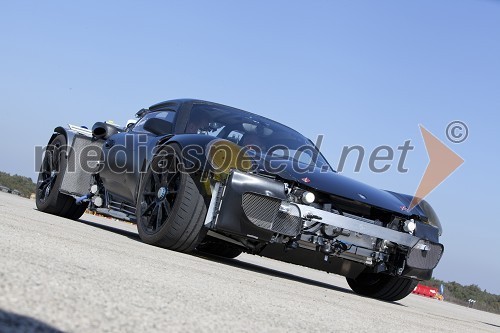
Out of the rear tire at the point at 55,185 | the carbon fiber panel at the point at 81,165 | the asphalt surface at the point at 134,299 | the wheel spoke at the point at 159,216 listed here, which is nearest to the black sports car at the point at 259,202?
Answer: the wheel spoke at the point at 159,216

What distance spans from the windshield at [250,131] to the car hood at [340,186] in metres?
0.50

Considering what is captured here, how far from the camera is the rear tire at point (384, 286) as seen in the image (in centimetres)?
706

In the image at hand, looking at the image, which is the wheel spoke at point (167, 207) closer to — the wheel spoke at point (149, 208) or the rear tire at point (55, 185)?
the wheel spoke at point (149, 208)

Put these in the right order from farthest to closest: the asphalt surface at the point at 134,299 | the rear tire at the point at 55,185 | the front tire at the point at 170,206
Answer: the rear tire at the point at 55,185, the front tire at the point at 170,206, the asphalt surface at the point at 134,299

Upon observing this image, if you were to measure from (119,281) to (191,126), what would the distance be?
13.7 ft

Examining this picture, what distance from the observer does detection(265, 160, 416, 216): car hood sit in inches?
238

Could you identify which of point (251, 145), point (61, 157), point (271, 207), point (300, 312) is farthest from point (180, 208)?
point (61, 157)

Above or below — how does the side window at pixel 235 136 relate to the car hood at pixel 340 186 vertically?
→ above

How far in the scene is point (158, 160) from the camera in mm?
6742

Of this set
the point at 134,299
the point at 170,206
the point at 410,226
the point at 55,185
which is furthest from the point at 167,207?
the point at 134,299

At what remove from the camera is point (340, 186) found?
627cm

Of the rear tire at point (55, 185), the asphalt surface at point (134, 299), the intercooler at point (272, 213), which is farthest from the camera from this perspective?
the rear tire at point (55, 185)

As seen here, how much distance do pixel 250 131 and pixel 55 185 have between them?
3046mm

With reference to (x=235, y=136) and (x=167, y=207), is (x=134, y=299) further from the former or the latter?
(x=235, y=136)
